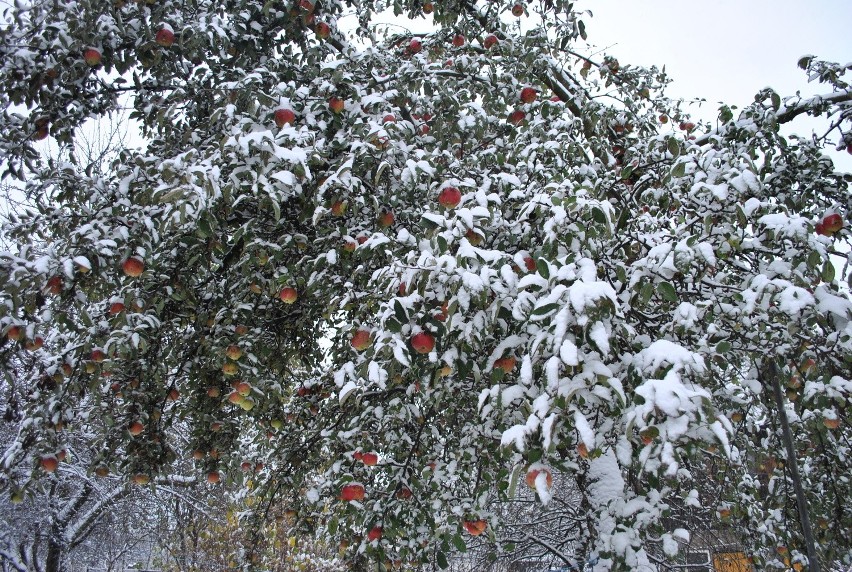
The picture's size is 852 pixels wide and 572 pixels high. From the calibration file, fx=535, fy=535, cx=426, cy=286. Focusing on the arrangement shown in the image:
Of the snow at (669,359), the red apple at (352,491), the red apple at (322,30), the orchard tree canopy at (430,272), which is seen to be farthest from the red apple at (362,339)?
the red apple at (322,30)

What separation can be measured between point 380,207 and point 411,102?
37.0 inches

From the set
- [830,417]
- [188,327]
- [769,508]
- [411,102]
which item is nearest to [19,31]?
[188,327]

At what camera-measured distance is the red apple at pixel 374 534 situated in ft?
9.16

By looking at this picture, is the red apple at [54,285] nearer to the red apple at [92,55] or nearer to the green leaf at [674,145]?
the red apple at [92,55]

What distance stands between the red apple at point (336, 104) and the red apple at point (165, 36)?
92cm

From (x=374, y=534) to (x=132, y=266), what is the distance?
70.6 inches

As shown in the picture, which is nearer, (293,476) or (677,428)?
(677,428)

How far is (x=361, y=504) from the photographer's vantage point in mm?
2863

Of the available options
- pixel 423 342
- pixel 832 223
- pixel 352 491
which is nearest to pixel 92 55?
pixel 423 342

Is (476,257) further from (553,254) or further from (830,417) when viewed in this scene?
(830,417)

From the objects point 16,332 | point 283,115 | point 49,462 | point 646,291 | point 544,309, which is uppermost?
point 283,115

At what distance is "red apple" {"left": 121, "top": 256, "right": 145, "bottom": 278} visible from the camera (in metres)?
2.44

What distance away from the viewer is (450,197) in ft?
6.88

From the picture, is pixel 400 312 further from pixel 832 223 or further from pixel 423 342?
pixel 832 223
